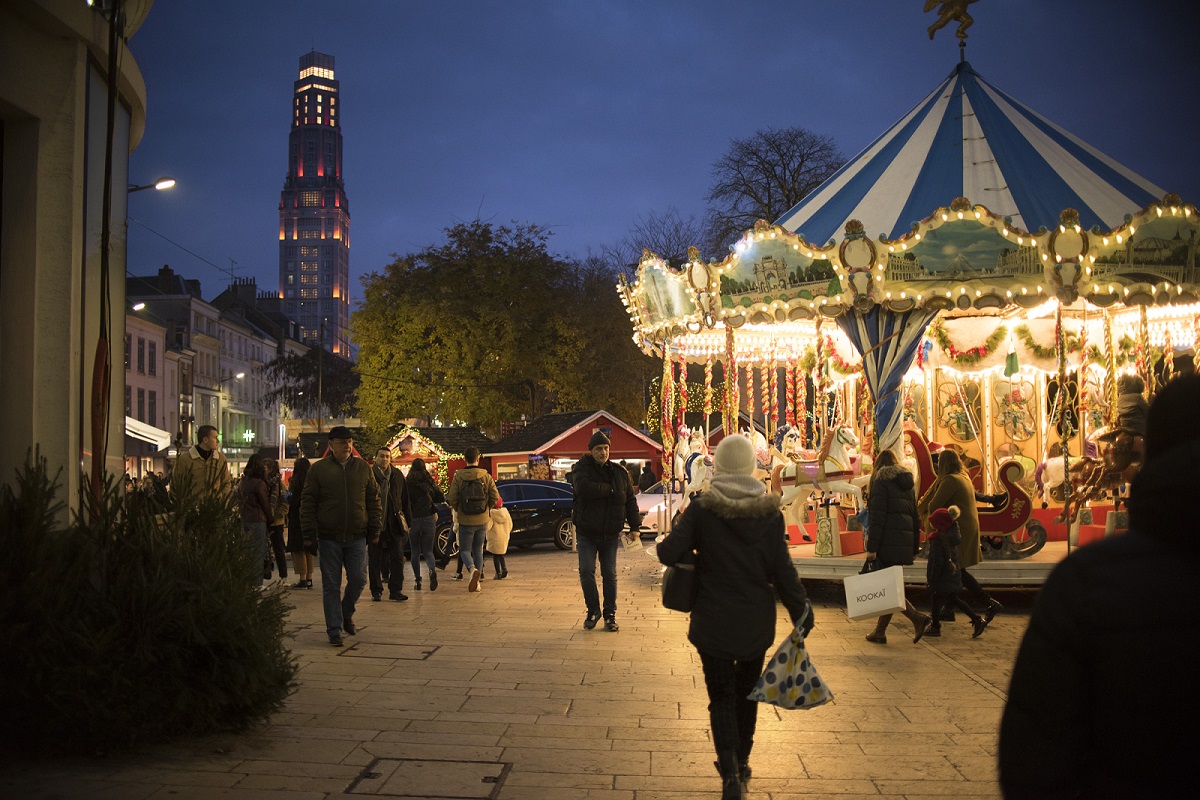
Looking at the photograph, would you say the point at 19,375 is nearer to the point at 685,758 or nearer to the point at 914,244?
the point at 685,758

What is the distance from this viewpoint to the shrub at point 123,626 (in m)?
5.10

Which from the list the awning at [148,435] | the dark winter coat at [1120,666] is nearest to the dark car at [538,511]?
the awning at [148,435]

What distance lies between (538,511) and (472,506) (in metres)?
7.67

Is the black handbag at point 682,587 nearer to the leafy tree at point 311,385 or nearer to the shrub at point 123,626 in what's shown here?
the shrub at point 123,626

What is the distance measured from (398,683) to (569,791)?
110 inches

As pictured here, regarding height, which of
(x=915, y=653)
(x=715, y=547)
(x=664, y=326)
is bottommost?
(x=915, y=653)

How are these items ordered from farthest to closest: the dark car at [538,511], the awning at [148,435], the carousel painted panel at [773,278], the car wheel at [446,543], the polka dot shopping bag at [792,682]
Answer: the awning at [148,435], the dark car at [538,511], the car wheel at [446,543], the carousel painted panel at [773,278], the polka dot shopping bag at [792,682]

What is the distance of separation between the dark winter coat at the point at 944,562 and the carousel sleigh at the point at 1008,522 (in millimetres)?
2536

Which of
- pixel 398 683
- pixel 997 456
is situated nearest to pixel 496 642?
pixel 398 683

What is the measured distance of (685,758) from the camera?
18.5 ft

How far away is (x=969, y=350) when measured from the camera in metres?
16.9

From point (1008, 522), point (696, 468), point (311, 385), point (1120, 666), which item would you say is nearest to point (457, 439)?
point (696, 468)

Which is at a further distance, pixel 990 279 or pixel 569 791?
pixel 990 279

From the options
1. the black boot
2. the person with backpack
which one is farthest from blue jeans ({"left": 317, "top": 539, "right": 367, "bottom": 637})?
the black boot
